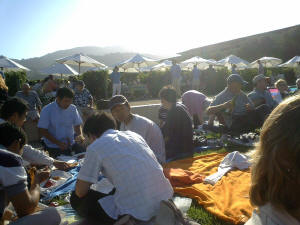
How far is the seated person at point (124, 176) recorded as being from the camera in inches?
92.6

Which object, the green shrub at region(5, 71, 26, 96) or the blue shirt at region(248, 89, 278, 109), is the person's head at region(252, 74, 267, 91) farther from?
the green shrub at region(5, 71, 26, 96)

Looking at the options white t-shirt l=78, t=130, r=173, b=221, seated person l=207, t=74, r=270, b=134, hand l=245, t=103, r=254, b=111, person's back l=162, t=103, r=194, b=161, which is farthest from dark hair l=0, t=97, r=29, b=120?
hand l=245, t=103, r=254, b=111

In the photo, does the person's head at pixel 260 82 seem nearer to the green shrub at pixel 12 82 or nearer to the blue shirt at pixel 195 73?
the blue shirt at pixel 195 73

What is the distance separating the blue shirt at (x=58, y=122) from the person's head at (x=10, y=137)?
2778mm

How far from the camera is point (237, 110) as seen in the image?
21.2ft

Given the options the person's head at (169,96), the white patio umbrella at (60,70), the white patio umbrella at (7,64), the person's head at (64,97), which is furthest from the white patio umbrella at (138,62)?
the person's head at (169,96)

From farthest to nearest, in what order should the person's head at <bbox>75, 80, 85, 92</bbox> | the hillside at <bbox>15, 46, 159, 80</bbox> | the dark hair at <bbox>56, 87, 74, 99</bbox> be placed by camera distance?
1. the hillside at <bbox>15, 46, 159, 80</bbox>
2. the person's head at <bbox>75, 80, 85, 92</bbox>
3. the dark hair at <bbox>56, 87, 74, 99</bbox>

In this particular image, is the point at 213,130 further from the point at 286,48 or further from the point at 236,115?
the point at 286,48

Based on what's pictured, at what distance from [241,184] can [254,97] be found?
12.1 feet

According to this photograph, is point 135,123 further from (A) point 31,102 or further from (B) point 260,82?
(A) point 31,102

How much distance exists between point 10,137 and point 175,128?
3026mm

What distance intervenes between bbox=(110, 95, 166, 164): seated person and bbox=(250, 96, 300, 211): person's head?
3.03 metres

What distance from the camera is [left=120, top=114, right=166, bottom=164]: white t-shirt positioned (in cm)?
419

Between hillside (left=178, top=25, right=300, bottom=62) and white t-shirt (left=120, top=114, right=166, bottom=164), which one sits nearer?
white t-shirt (left=120, top=114, right=166, bottom=164)
